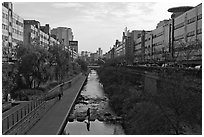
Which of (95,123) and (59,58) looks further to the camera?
(59,58)

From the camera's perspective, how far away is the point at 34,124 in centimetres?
2330

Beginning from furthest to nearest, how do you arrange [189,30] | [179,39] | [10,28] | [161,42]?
1. [161,42]
2. [179,39]
3. [10,28]
4. [189,30]

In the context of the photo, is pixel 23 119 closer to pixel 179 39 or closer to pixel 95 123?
pixel 95 123


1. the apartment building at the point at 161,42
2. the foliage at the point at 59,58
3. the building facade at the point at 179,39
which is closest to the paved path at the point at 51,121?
the foliage at the point at 59,58

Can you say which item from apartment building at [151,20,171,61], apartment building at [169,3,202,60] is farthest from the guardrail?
apartment building at [151,20,171,61]

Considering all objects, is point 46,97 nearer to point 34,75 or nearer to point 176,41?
point 34,75

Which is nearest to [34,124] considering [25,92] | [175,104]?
[175,104]

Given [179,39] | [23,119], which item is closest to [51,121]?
[23,119]

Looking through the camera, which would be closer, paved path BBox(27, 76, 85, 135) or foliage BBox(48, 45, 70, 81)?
paved path BBox(27, 76, 85, 135)

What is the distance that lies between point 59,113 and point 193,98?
14.0 metres

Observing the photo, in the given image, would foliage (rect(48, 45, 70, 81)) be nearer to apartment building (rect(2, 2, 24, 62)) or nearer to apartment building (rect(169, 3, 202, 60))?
apartment building (rect(2, 2, 24, 62))

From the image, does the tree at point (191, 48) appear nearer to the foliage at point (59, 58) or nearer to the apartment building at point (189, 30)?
the apartment building at point (189, 30)

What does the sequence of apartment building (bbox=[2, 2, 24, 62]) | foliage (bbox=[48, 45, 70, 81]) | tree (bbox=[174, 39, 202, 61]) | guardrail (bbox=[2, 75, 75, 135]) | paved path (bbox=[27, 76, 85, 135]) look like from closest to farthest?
guardrail (bbox=[2, 75, 75, 135])
paved path (bbox=[27, 76, 85, 135])
tree (bbox=[174, 39, 202, 61])
apartment building (bbox=[2, 2, 24, 62])
foliage (bbox=[48, 45, 70, 81])

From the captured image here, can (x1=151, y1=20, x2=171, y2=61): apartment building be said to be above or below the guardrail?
above
